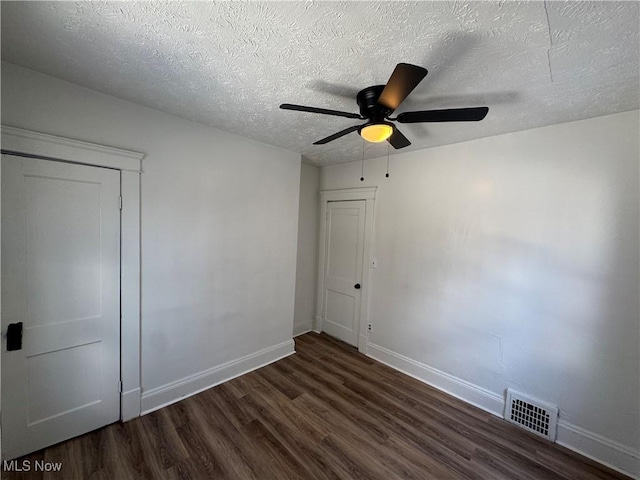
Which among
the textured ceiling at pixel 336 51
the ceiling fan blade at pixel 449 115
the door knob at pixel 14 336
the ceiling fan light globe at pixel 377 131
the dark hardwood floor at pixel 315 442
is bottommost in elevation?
the dark hardwood floor at pixel 315 442

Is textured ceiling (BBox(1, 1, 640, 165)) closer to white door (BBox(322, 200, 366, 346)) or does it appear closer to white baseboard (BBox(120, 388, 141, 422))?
white door (BBox(322, 200, 366, 346))

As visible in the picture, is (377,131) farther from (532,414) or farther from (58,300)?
(532,414)

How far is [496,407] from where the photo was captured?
7.78ft

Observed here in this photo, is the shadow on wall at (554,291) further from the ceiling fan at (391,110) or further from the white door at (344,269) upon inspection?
the ceiling fan at (391,110)

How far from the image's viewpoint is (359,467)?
5.85ft

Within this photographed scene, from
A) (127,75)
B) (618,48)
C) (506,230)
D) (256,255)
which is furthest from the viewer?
(256,255)

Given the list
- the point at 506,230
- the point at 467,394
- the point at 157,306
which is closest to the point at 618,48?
the point at 506,230

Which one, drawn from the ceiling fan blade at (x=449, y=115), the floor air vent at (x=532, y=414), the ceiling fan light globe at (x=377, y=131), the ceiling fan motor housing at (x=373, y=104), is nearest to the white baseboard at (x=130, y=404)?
the ceiling fan light globe at (x=377, y=131)

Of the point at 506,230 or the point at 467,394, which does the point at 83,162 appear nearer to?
the point at 506,230

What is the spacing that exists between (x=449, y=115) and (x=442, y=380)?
260 centimetres

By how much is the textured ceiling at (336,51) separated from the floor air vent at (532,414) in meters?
2.33

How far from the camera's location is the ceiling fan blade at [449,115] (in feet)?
4.52

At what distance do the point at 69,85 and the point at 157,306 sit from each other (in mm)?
1736

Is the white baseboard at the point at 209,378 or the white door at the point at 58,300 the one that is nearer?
the white door at the point at 58,300
